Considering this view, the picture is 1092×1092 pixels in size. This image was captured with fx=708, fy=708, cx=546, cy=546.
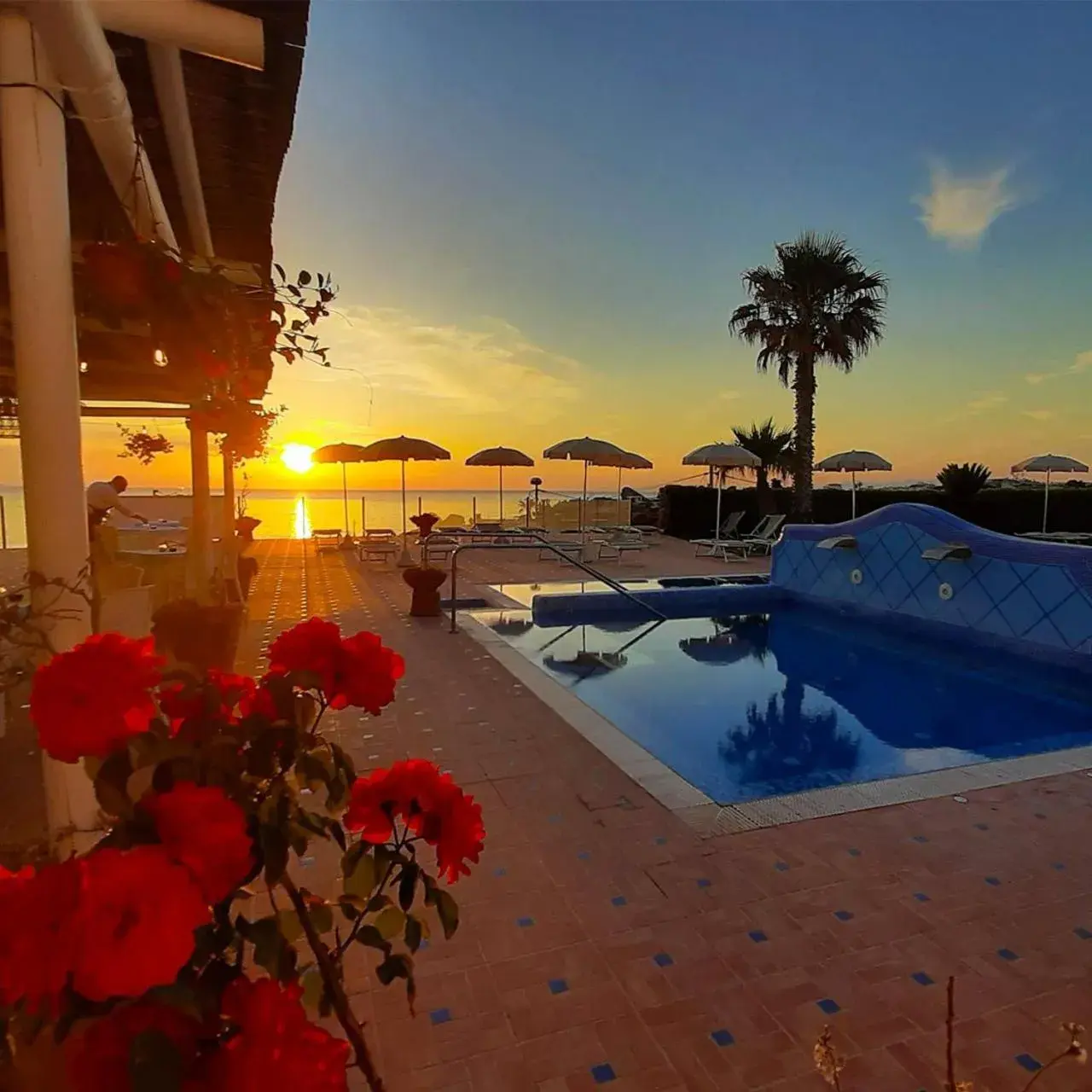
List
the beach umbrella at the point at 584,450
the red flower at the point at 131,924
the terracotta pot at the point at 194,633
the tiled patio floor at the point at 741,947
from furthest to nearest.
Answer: the beach umbrella at the point at 584,450 < the terracotta pot at the point at 194,633 < the tiled patio floor at the point at 741,947 < the red flower at the point at 131,924

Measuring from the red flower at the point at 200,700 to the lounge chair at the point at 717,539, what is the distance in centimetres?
1493

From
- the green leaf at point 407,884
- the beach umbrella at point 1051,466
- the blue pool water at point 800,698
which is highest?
the beach umbrella at point 1051,466

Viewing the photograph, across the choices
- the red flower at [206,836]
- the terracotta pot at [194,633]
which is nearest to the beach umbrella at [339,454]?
the terracotta pot at [194,633]

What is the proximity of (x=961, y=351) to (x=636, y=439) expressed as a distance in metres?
10.8

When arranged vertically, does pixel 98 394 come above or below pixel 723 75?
below

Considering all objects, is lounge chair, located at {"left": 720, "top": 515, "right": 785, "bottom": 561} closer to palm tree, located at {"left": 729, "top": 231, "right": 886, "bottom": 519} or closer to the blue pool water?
palm tree, located at {"left": 729, "top": 231, "right": 886, "bottom": 519}

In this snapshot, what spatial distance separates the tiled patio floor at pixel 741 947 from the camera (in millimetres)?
2076

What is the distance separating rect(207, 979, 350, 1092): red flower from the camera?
63 centimetres

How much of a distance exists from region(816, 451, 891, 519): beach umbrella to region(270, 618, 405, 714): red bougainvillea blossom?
666 inches

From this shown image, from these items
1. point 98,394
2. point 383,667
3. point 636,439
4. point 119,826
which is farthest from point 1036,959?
point 636,439

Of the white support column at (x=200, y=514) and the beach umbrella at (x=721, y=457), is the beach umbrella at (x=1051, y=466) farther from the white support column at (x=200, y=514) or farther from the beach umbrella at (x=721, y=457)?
the white support column at (x=200, y=514)

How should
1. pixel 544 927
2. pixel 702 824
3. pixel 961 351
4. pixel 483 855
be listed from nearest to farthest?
pixel 544 927 → pixel 483 855 → pixel 702 824 → pixel 961 351

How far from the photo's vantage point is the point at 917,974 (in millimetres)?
2441

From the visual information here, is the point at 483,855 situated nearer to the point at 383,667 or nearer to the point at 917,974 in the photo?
the point at 917,974
